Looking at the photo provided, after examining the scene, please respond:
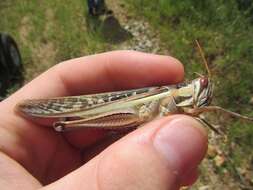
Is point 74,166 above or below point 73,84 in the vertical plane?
below

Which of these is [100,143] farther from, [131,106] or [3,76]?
[3,76]

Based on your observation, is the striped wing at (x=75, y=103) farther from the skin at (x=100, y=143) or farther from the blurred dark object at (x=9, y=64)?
the blurred dark object at (x=9, y=64)

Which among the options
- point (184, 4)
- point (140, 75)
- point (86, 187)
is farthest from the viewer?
point (184, 4)

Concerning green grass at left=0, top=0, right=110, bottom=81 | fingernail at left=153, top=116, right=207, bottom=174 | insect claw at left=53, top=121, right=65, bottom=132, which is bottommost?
green grass at left=0, top=0, right=110, bottom=81

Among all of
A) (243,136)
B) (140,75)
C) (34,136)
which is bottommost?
(243,136)

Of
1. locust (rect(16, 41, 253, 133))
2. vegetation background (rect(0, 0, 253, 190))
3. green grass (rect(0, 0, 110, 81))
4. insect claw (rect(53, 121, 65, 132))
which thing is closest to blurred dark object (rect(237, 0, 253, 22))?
vegetation background (rect(0, 0, 253, 190))

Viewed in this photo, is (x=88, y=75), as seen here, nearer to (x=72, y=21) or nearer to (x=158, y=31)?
(x=158, y=31)

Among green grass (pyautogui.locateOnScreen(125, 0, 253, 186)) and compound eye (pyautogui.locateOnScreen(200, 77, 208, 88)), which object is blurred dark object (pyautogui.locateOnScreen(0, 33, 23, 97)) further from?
compound eye (pyautogui.locateOnScreen(200, 77, 208, 88))

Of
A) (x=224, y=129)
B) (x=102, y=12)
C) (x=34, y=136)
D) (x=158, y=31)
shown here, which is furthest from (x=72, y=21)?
(x=34, y=136)
